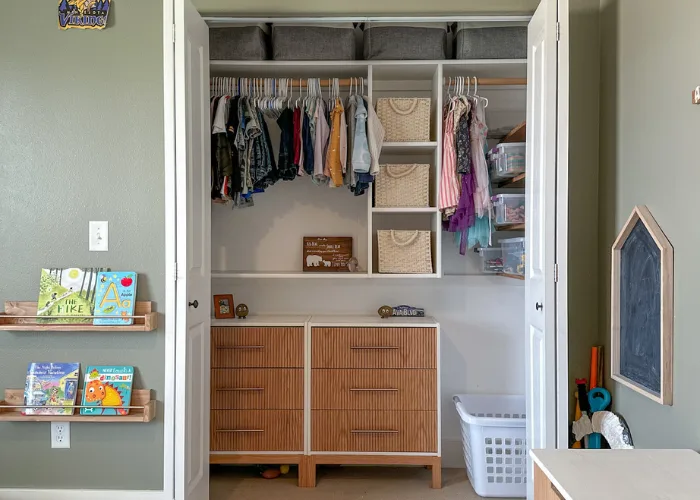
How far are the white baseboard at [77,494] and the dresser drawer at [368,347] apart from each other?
3.31 ft

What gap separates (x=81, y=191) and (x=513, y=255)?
2106 mm

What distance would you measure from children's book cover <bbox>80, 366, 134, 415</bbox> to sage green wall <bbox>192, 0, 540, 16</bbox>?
1639 mm

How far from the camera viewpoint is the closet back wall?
3.45 meters

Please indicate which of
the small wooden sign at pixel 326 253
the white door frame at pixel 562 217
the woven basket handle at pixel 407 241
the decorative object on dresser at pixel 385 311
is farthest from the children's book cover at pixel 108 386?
the white door frame at pixel 562 217

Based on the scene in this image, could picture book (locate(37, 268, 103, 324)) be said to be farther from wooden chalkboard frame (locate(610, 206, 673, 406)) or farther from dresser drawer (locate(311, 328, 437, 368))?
wooden chalkboard frame (locate(610, 206, 673, 406))

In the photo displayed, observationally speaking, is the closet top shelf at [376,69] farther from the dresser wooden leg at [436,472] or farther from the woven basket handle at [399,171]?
the dresser wooden leg at [436,472]

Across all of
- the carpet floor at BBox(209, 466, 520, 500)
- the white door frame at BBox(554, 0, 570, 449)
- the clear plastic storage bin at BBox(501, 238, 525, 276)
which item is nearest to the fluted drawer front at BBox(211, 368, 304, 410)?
the carpet floor at BBox(209, 466, 520, 500)

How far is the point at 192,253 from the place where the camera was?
2.49 m

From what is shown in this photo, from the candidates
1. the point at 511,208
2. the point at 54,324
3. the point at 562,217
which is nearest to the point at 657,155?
the point at 562,217

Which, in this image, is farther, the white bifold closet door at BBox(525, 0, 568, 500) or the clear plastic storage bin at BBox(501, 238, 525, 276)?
the clear plastic storage bin at BBox(501, 238, 525, 276)

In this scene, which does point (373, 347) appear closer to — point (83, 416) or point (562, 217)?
point (562, 217)

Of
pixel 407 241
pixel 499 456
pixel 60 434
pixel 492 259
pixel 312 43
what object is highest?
pixel 312 43

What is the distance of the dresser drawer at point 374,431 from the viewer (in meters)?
3.01

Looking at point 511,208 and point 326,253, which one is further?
point 326,253
